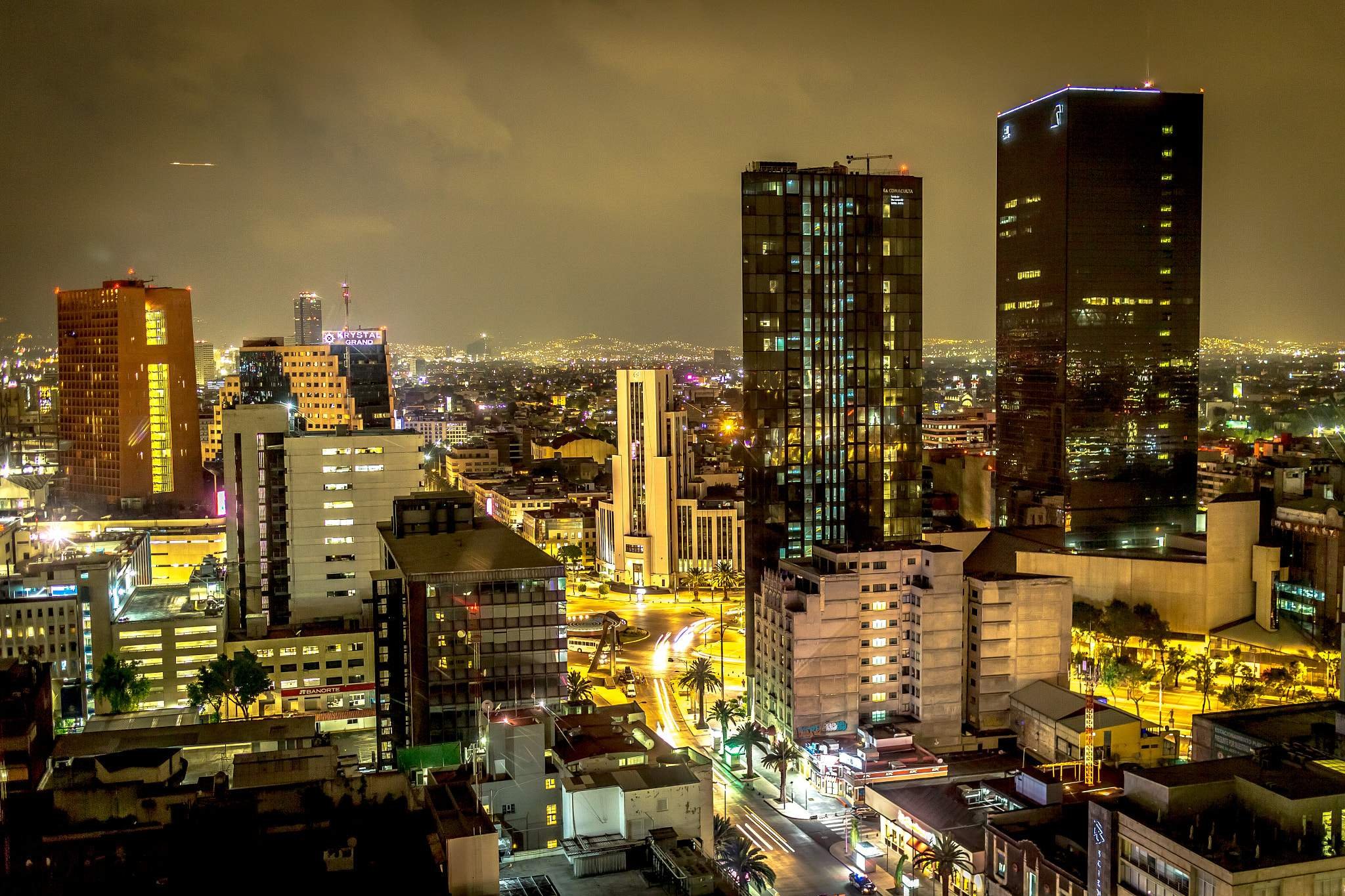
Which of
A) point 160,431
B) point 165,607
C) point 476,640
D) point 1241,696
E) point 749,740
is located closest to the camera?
point 476,640

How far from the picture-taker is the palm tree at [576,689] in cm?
4047

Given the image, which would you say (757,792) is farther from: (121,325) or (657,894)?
(121,325)

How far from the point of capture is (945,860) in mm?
32156

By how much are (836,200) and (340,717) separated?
29.8 metres

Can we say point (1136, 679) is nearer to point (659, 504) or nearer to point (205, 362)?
point (659, 504)

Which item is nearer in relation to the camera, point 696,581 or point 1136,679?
point 1136,679

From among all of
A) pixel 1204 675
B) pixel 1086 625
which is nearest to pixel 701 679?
pixel 1204 675

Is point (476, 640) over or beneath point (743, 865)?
over

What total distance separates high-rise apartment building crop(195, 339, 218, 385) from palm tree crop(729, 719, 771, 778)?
5648 inches

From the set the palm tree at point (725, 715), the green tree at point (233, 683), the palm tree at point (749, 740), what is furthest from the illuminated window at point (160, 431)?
the palm tree at point (749, 740)

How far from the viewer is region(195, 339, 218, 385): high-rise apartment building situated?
6806 inches

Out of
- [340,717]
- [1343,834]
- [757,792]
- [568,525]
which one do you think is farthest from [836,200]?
[568,525]

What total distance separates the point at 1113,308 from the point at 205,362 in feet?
442

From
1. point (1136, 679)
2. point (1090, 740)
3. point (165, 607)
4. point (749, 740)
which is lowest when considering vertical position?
point (749, 740)
